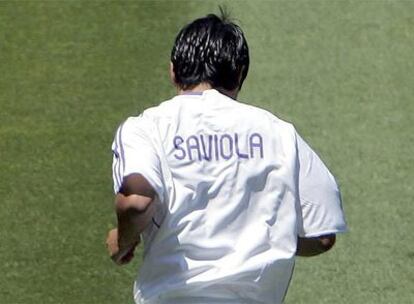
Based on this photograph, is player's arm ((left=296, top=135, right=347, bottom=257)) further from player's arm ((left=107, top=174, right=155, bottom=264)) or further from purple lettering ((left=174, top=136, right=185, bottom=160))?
player's arm ((left=107, top=174, right=155, bottom=264))

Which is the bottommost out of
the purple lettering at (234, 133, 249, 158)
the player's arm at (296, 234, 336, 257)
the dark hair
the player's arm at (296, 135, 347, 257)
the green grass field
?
the green grass field

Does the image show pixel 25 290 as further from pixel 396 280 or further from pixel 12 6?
pixel 12 6

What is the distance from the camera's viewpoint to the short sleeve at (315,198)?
11.2ft

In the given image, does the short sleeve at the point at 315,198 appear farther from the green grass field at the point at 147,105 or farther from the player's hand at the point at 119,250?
the green grass field at the point at 147,105

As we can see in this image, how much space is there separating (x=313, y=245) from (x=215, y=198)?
0.37 metres

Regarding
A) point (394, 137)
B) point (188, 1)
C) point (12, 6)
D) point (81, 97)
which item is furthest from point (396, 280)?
point (12, 6)

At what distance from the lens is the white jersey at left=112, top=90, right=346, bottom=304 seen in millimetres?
3312

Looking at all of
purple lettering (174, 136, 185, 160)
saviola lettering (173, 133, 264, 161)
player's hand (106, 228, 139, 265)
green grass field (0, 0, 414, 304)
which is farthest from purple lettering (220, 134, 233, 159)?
green grass field (0, 0, 414, 304)

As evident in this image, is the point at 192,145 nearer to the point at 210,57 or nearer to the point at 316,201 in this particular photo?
the point at 210,57

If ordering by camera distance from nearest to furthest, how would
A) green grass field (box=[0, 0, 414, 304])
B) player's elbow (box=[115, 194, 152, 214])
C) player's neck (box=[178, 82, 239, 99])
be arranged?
player's elbow (box=[115, 194, 152, 214])
player's neck (box=[178, 82, 239, 99])
green grass field (box=[0, 0, 414, 304])

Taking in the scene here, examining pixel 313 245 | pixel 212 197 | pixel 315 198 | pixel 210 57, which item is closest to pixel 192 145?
pixel 212 197

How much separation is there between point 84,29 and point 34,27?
0.33m

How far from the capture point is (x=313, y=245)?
3527mm

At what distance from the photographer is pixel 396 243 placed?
6.18 meters
